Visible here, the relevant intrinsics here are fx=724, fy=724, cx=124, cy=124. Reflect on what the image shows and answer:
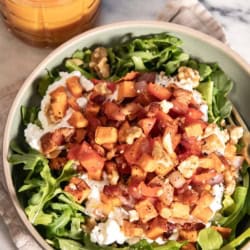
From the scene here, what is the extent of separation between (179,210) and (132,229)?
0.30ft

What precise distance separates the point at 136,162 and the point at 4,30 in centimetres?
56

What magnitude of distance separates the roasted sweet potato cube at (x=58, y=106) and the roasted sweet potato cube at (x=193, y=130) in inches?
9.9

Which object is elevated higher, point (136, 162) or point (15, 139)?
point (136, 162)

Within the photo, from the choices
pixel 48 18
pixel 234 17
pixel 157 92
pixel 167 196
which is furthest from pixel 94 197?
pixel 234 17

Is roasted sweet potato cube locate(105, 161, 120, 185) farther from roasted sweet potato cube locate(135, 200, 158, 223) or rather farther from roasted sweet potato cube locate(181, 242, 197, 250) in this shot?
roasted sweet potato cube locate(181, 242, 197, 250)

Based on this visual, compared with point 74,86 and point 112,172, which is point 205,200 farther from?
point 74,86

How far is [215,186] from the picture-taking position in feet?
4.51

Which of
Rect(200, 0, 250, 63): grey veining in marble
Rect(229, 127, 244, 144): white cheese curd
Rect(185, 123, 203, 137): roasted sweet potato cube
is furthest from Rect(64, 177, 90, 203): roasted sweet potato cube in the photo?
Rect(200, 0, 250, 63): grey veining in marble

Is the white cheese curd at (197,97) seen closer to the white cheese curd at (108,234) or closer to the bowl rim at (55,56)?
the bowl rim at (55,56)

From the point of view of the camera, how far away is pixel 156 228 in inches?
51.9

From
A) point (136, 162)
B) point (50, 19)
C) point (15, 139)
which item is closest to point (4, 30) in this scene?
point (50, 19)

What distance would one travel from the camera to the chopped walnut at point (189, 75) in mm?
1462

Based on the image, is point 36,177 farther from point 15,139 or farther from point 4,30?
point 4,30

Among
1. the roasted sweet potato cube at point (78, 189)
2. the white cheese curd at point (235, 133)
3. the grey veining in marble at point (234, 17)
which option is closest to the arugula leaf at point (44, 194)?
the roasted sweet potato cube at point (78, 189)
